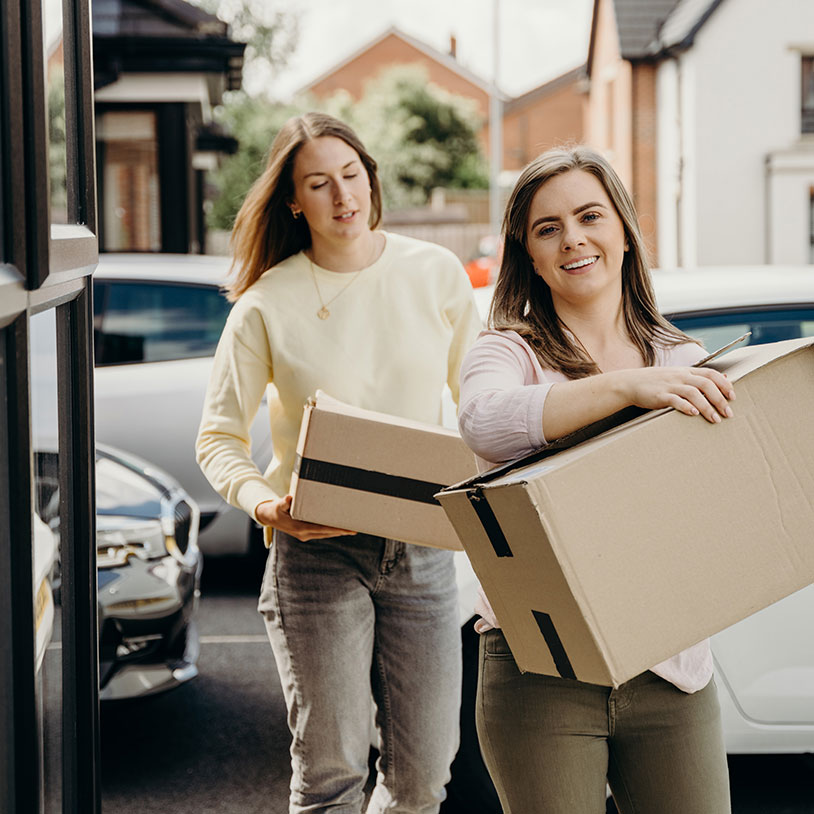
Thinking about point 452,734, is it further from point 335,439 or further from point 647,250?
point 647,250

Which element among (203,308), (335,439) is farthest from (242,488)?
(203,308)

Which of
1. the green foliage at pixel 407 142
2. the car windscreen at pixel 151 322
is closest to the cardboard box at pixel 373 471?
the car windscreen at pixel 151 322

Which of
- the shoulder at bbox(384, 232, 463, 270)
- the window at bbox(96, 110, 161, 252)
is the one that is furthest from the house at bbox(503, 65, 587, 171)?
the shoulder at bbox(384, 232, 463, 270)

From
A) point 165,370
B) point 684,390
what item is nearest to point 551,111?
point 165,370

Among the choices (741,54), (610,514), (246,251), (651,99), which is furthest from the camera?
(651,99)

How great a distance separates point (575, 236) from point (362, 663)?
41.0 inches

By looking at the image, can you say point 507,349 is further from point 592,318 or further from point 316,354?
point 316,354

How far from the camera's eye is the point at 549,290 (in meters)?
2.04

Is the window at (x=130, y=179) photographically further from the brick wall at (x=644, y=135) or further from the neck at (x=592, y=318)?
the brick wall at (x=644, y=135)

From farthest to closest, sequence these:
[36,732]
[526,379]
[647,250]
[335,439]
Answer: [335,439], [647,250], [526,379], [36,732]

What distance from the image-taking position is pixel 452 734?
2.58m

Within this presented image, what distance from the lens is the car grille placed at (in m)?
3.97

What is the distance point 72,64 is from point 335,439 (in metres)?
0.90

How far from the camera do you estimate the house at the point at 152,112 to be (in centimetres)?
Answer: 1276
